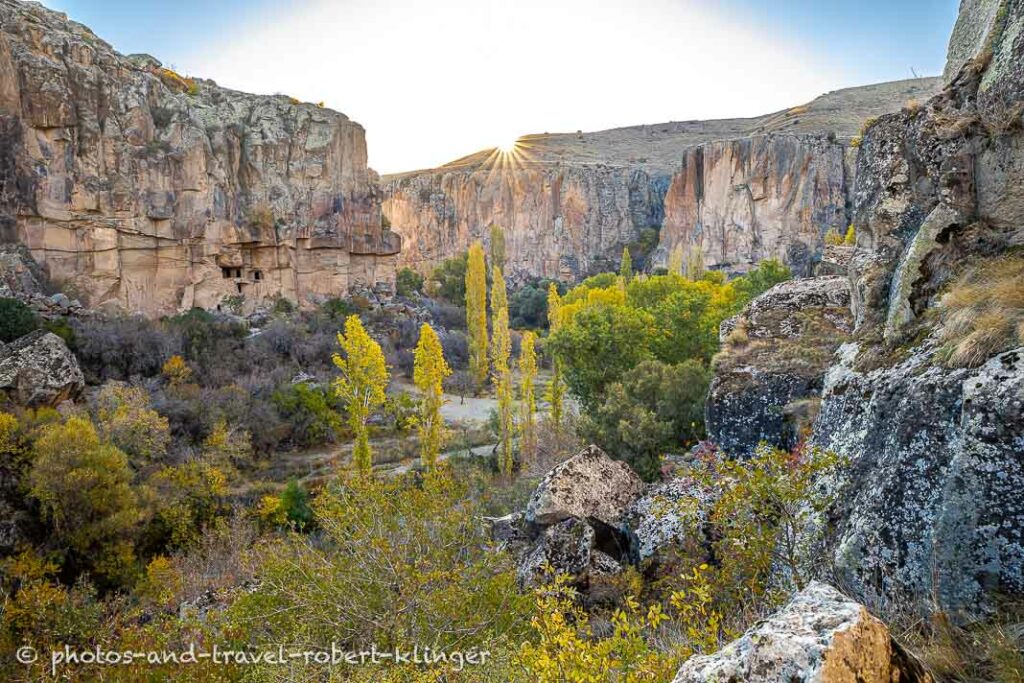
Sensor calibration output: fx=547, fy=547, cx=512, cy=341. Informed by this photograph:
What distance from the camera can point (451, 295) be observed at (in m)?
44.0

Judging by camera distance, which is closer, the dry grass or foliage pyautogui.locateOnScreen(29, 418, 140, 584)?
the dry grass

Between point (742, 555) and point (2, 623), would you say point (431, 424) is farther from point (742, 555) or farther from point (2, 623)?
point (742, 555)

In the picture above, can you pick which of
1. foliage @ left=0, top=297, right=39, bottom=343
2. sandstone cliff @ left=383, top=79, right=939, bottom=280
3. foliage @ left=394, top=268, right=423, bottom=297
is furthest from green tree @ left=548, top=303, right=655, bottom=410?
sandstone cliff @ left=383, top=79, right=939, bottom=280

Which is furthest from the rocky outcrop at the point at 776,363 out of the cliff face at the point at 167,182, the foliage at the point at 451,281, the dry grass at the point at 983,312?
the foliage at the point at 451,281

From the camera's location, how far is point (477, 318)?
1142 inches

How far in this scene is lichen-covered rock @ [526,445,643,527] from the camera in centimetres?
630

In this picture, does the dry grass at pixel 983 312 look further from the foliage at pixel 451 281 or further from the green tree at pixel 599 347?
the foliage at pixel 451 281

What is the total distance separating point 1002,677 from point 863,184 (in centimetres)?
469

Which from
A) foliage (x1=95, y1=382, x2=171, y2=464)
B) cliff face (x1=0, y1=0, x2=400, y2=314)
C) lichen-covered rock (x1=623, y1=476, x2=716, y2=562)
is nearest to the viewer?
lichen-covered rock (x1=623, y1=476, x2=716, y2=562)

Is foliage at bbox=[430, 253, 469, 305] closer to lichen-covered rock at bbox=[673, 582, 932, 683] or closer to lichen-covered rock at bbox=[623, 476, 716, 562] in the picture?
lichen-covered rock at bbox=[623, 476, 716, 562]

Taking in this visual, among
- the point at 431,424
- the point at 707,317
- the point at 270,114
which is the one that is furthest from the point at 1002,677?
the point at 270,114

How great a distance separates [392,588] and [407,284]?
125 ft

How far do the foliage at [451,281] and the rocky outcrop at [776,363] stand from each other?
1430 inches

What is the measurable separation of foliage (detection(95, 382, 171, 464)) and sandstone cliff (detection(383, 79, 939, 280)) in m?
41.1
